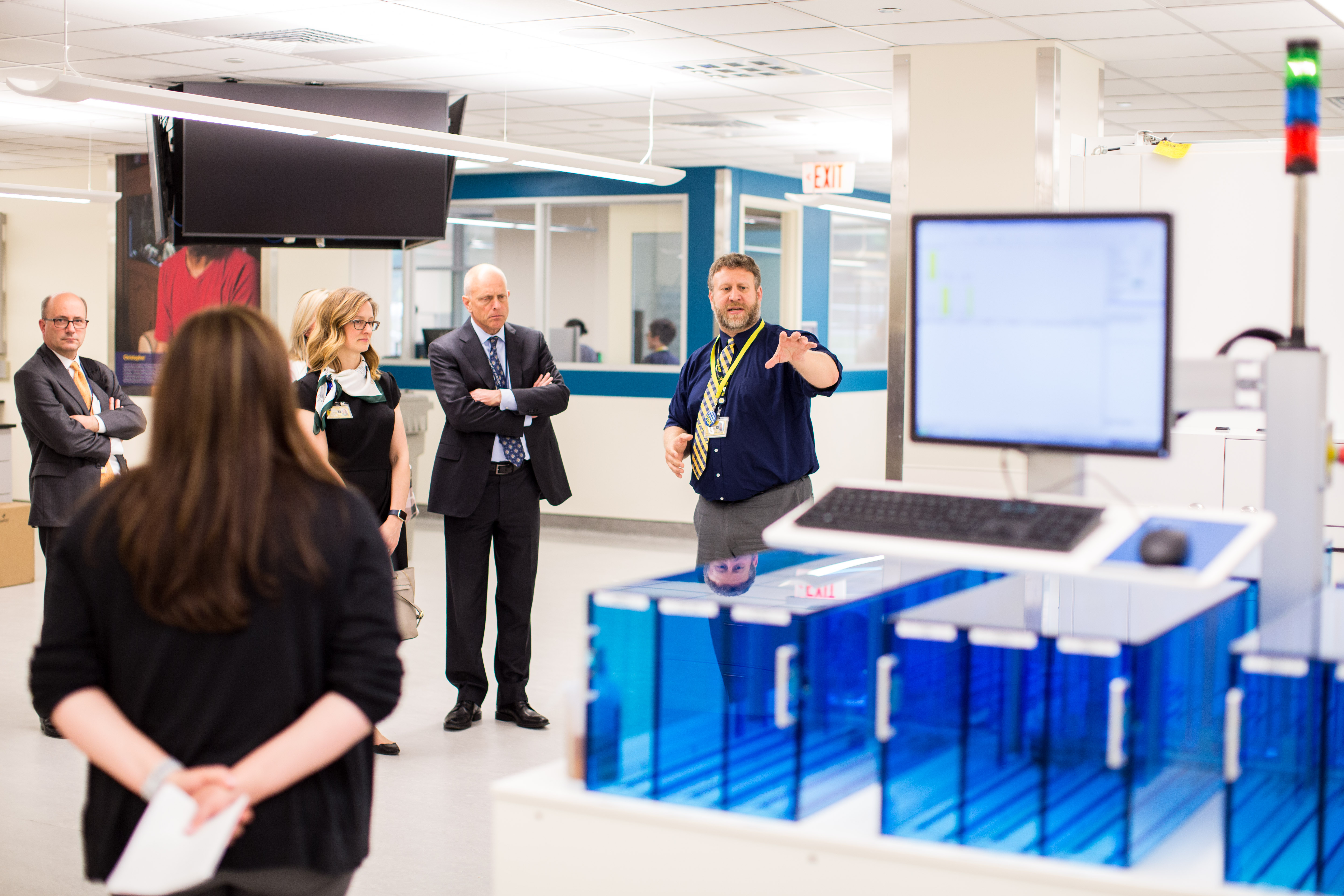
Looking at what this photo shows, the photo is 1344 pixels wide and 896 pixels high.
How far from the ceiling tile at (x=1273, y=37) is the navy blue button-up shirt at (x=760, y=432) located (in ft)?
8.99

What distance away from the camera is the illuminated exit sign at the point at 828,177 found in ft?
26.3

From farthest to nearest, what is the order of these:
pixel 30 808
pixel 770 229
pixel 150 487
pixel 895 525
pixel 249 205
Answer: pixel 770 229, pixel 249 205, pixel 30 808, pixel 895 525, pixel 150 487

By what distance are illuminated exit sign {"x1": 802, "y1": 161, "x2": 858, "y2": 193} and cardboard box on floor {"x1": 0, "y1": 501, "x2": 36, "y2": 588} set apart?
4736 mm

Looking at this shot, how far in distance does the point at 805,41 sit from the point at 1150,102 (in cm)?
240

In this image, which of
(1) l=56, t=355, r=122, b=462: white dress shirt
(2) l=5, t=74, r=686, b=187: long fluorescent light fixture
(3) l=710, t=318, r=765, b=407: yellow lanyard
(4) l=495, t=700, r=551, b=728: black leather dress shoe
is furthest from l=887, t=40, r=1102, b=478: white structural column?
(1) l=56, t=355, r=122, b=462: white dress shirt

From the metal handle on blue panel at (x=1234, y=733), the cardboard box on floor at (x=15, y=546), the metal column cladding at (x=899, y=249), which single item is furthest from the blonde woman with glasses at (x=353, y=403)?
the cardboard box on floor at (x=15, y=546)

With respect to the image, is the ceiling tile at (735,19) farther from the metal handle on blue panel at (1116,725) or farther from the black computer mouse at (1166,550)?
the metal handle on blue panel at (1116,725)

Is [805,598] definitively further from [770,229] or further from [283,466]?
[770,229]

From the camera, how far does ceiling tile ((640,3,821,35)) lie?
512 centimetres

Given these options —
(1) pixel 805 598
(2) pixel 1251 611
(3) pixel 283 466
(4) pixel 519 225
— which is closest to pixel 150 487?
(3) pixel 283 466

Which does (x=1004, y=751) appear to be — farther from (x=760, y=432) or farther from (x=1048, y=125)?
(x=1048, y=125)

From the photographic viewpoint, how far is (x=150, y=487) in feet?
5.23

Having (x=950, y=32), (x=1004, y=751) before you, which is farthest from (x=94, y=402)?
(x=1004, y=751)

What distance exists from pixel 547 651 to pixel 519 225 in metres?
5.21
